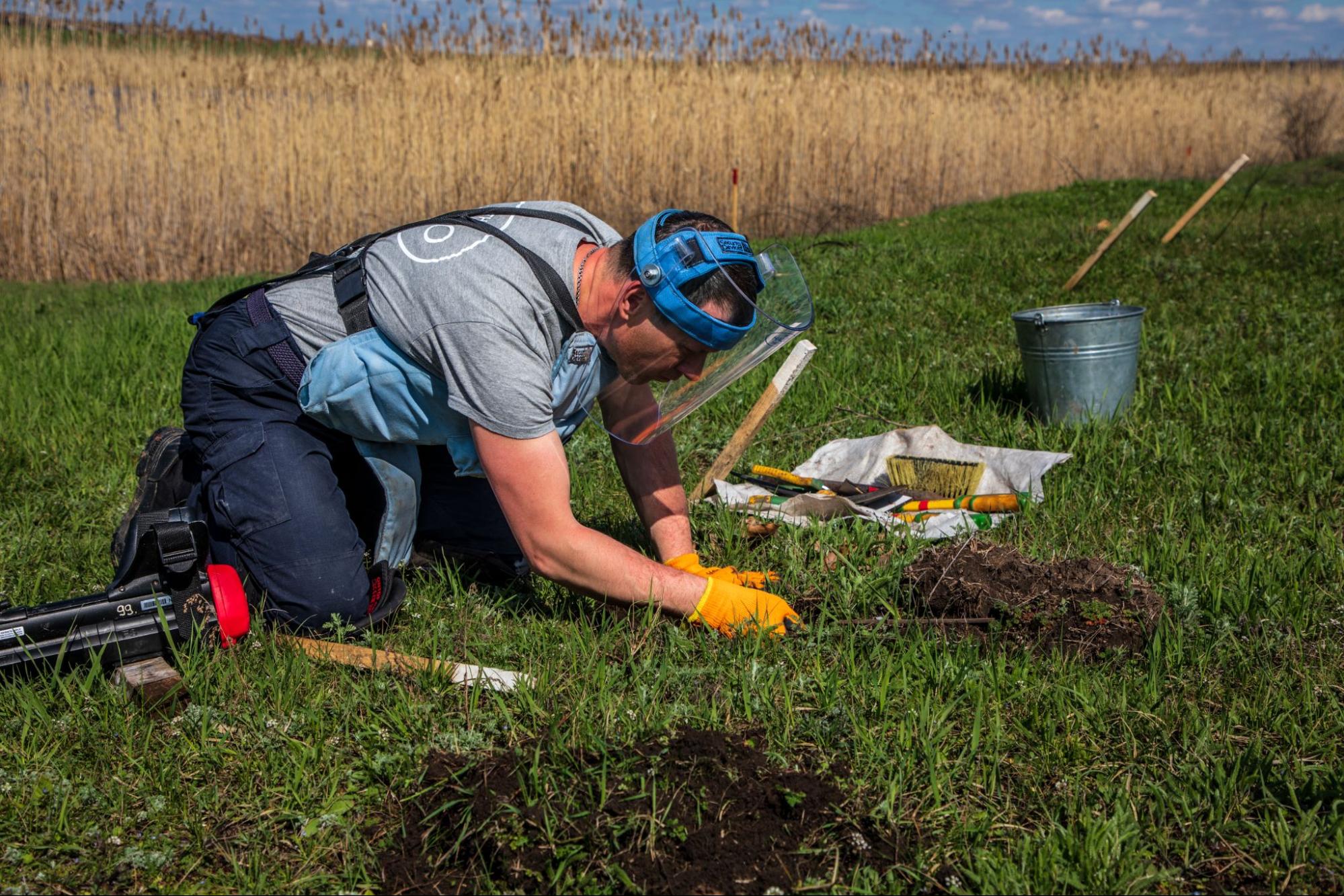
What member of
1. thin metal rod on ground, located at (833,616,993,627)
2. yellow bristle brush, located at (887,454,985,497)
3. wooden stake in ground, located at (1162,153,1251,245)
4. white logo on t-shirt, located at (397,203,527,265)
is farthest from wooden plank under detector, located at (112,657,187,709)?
wooden stake in ground, located at (1162,153,1251,245)

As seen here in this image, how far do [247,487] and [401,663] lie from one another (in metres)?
0.77

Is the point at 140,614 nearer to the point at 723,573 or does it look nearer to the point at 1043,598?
the point at 723,573

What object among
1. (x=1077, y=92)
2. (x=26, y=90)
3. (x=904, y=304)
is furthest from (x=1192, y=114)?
(x=26, y=90)

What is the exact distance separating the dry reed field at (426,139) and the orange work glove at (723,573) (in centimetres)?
825

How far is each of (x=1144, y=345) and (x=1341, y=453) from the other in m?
1.90

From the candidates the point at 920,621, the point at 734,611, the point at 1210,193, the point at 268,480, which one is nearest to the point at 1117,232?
the point at 1210,193

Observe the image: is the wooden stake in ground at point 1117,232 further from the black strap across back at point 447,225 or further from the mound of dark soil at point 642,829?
the mound of dark soil at point 642,829

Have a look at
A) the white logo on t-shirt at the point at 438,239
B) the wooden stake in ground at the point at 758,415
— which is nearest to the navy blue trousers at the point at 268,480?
the white logo on t-shirt at the point at 438,239

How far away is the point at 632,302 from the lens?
8.48ft

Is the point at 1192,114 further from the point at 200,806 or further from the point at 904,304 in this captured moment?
the point at 200,806

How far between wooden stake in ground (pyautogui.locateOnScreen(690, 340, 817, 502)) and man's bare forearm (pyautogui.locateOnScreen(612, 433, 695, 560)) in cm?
67

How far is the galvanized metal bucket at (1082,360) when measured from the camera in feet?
15.4

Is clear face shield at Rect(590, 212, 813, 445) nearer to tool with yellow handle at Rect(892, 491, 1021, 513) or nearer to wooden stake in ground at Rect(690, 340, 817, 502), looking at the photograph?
wooden stake in ground at Rect(690, 340, 817, 502)

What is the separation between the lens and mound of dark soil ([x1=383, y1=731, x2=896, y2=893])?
199cm
